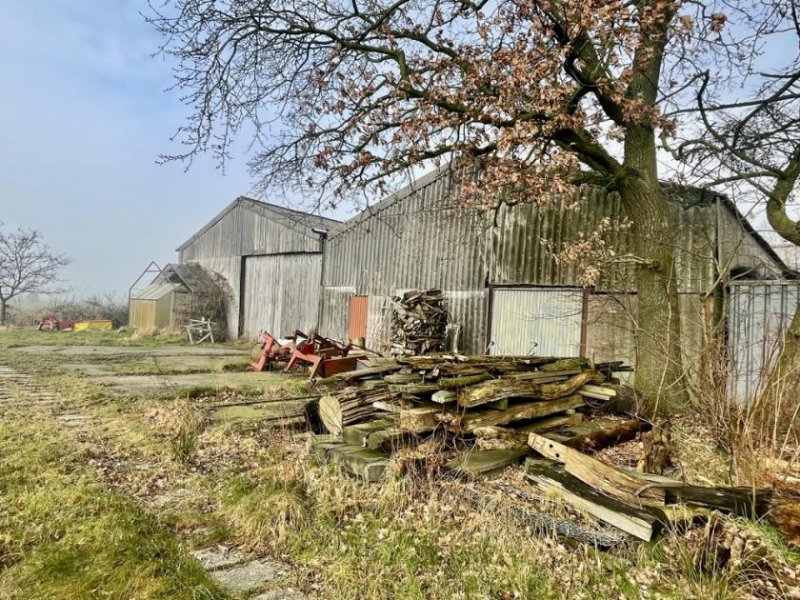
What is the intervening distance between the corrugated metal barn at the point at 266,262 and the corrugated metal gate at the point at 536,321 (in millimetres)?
7676

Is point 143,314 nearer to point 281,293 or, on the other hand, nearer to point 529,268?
point 281,293

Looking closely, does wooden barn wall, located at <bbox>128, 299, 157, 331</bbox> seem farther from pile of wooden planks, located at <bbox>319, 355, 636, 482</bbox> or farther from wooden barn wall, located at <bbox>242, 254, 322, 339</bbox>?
pile of wooden planks, located at <bbox>319, 355, 636, 482</bbox>

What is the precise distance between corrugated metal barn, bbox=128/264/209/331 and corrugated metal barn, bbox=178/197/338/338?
3.12 ft

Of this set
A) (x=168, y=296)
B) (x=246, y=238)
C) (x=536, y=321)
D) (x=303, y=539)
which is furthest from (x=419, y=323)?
(x=168, y=296)

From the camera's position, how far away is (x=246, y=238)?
20.5 metres

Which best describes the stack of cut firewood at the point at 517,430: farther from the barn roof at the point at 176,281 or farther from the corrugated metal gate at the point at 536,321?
the barn roof at the point at 176,281

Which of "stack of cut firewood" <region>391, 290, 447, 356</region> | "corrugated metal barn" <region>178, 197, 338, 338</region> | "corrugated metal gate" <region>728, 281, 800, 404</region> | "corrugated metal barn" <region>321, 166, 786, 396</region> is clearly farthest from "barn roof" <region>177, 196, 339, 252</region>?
"corrugated metal gate" <region>728, 281, 800, 404</region>

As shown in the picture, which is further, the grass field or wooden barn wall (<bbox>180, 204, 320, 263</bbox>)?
wooden barn wall (<bbox>180, 204, 320, 263</bbox>)

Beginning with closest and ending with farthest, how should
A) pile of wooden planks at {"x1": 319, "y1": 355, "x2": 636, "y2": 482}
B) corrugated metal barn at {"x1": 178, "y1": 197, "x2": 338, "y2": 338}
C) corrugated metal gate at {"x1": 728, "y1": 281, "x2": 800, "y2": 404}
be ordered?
pile of wooden planks at {"x1": 319, "y1": 355, "x2": 636, "y2": 482} < corrugated metal gate at {"x1": 728, "y1": 281, "x2": 800, "y2": 404} < corrugated metal barn at {"x1": 178, "y1": 197, "x2": 338, "y2": 338}

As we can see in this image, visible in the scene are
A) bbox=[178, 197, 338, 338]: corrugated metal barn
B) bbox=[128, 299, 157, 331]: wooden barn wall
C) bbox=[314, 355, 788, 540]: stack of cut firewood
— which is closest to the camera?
bbox=[314, 355, 788, 540]: stack of cut firewood

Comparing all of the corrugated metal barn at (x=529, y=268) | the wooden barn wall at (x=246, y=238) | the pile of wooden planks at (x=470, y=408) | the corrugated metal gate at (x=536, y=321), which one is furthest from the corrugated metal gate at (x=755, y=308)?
the wooden barn wall at (x=246, y=238)

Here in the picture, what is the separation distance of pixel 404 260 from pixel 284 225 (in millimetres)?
6931

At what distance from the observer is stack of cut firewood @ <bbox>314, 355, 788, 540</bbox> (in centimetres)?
344

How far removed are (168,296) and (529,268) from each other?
55.0 feet
